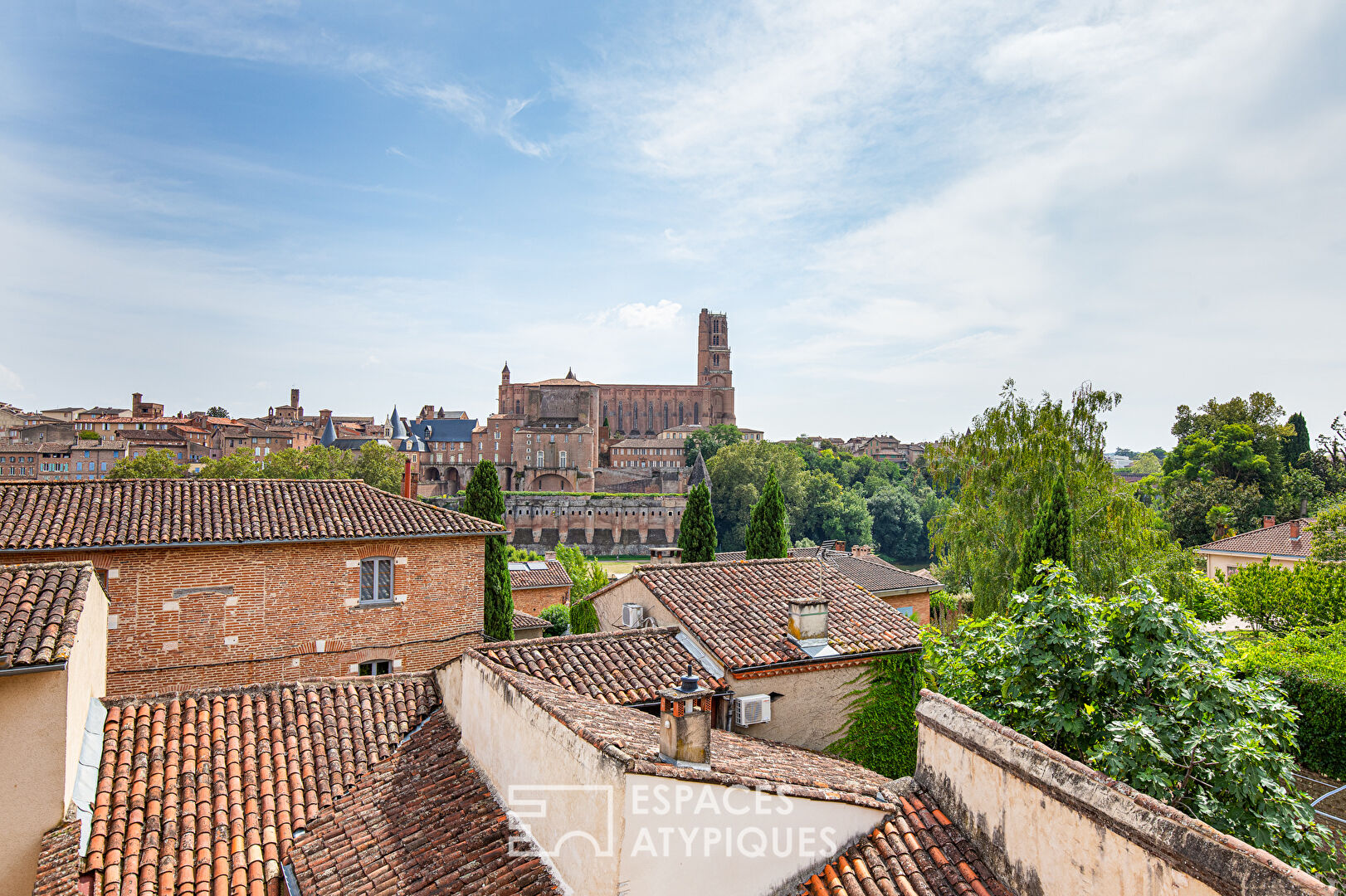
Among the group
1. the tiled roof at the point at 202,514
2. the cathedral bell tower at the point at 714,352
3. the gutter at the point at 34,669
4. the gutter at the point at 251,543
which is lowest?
the gutter at the point at 34,669

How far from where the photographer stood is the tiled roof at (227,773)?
6824 mm

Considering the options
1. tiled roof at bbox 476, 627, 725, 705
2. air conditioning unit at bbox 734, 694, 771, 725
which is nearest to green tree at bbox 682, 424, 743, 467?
tiled roof at bbox 476, 627, 725, 705

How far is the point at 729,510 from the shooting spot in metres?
78.1

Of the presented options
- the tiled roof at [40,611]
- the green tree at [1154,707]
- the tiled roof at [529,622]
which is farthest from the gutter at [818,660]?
the tiled roof at [529,622]

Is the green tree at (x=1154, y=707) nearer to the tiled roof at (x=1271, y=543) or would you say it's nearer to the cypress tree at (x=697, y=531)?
the cypress tree at (x=697, y=531)

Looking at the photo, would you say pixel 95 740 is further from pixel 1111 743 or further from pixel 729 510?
pixel 729 510

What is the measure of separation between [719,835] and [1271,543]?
39309mm

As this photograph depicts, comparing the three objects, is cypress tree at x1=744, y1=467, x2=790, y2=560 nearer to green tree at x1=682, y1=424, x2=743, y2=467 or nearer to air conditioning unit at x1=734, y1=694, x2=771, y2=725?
air conditioning unit at x1=734, y1=694, x2=771, y2=725

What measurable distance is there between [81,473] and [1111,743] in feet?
295

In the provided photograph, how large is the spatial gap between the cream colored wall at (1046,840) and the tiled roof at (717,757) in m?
Answer: 0.66

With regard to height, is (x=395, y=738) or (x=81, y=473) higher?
(x=81, y=473)

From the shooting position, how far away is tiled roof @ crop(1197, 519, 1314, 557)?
32250 millimetres

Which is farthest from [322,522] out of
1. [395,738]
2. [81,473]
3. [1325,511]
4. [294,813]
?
[81,473]

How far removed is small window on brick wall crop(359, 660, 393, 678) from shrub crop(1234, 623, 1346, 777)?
16.8 meters
